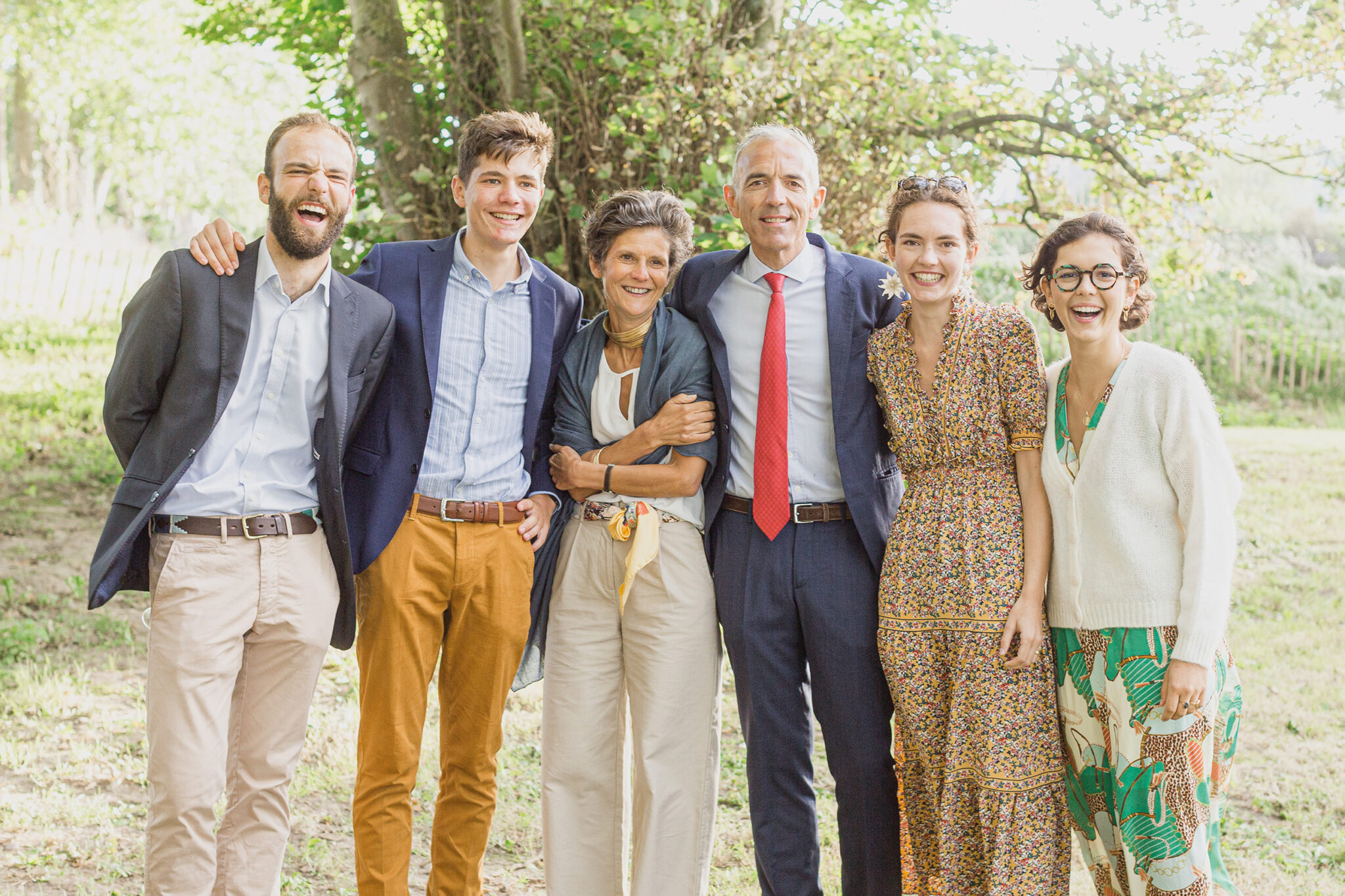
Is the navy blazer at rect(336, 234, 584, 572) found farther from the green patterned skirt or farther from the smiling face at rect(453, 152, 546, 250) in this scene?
the green patterned skirt

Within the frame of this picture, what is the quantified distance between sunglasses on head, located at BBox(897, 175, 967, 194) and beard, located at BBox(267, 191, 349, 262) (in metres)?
1.57

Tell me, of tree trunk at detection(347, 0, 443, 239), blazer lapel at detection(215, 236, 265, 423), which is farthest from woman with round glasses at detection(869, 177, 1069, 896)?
tree trunk at detection(347, 0, 443, 239)

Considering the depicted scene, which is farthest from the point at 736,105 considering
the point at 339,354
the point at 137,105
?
the point at 137,105

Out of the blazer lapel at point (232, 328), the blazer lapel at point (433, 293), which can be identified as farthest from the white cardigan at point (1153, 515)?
the blazer lapel at point (232, 328)

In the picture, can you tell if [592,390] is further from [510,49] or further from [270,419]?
[510,49]

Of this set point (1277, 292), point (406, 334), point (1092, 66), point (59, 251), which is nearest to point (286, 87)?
point (59, 251)

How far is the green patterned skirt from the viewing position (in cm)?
252

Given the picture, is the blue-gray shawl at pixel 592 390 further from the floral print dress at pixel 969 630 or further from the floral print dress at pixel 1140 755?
the floral print dress at pixel 1140 755

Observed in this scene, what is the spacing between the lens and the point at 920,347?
3.01 m

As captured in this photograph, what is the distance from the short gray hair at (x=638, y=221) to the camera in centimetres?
313

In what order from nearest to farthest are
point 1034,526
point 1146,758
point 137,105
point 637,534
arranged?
point 1146,758 → point 1034,526 → point 637,534 → point 137,105

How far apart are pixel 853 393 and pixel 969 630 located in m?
0.76

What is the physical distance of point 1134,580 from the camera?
2598mm

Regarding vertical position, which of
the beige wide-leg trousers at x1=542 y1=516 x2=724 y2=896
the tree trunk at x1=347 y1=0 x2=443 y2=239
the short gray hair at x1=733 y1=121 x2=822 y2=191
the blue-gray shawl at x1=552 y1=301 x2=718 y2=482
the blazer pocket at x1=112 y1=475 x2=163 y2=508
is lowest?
the beige wide-leg trousers at x1=542 y1=516 x2=724 y2=896
